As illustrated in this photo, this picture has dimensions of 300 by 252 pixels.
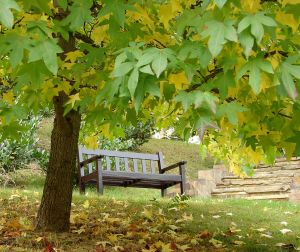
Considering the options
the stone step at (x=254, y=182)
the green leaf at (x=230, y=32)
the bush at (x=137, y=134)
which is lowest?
the stone step at (x=254, y=182)

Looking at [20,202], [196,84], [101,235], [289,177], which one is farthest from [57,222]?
[289,177]

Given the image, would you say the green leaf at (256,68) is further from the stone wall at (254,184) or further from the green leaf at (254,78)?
the stone wall at (254,184)

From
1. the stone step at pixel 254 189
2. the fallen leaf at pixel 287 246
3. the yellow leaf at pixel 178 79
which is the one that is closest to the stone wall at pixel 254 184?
the stone step at pixel 254 189

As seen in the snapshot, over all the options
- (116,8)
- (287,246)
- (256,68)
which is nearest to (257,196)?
(287,246)

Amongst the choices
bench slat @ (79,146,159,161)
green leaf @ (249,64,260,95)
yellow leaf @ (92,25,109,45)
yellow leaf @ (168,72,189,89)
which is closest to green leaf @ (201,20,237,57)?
green leaf @ (249,64,260,95)

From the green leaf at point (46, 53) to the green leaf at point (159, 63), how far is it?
1.31ft

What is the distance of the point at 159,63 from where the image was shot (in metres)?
1.98

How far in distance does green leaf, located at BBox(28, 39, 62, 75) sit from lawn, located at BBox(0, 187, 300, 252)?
2173 mm

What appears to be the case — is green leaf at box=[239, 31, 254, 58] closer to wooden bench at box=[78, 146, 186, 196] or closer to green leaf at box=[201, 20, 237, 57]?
green leaf at box=[201, 20, 237, 57]

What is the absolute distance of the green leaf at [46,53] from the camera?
208cm

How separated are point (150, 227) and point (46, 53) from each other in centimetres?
380

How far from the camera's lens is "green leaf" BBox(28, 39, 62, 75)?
2.08m

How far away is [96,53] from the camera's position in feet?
10.2

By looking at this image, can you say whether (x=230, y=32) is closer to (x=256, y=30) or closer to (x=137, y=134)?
(x=256, y=30)
